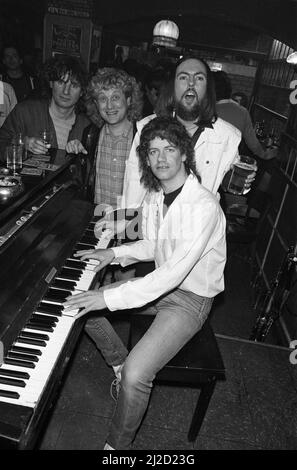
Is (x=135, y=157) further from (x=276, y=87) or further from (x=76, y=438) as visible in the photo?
(x=276, y=87)

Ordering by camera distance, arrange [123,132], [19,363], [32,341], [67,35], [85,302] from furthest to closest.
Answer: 1. [67,35]
2. [123,132]
3. [85,302]
4. [32,341]
5. [19,363]

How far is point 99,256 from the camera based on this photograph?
8.15 feet

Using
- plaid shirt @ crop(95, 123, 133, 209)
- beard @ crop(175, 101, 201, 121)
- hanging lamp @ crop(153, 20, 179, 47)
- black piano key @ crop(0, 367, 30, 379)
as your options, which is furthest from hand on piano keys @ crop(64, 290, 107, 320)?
hanging lamp @ crop(153, 20, 179, 47)

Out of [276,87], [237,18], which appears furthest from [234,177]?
[237,18]

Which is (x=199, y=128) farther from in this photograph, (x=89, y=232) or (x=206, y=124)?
(x=89, y=232)

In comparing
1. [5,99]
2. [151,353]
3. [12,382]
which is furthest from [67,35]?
[12,382]

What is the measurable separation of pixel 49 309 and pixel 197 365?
960 mm

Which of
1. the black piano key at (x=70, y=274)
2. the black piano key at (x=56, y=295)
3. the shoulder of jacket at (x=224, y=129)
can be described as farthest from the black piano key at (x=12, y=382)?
the shoulder of jacket at (x=224, y=129)

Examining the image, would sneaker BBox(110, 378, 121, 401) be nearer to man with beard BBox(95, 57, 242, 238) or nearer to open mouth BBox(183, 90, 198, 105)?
man with beard BBox(95, 57, 242, 238)

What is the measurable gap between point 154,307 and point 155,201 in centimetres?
76

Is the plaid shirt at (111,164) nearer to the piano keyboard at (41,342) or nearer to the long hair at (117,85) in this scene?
the long hair at (117,85)

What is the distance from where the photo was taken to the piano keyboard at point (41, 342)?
1.49m

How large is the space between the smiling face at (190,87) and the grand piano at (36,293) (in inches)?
44.7

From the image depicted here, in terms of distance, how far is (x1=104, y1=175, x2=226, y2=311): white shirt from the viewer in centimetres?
217
